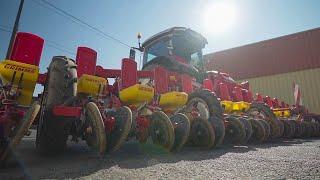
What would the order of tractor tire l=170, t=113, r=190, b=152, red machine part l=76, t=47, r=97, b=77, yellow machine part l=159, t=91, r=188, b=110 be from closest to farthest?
red machine part l=76, t=47, r=97, b=77 < tractor tire l=170, t=113, r=190, b=152 < yellow machine part l=159, t=91, r=188, b=110

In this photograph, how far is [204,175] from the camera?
8.39 feet

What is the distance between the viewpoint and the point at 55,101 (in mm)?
3281

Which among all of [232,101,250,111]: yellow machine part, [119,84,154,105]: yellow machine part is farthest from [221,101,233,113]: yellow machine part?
[119,84,154,105]: yellow machine part

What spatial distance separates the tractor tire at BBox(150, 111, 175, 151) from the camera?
161 inches

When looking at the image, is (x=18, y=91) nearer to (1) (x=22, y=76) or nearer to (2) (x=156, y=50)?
(1) (x=22, y=76)

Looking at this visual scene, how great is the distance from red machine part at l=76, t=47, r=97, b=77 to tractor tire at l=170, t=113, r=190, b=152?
4.90 ft

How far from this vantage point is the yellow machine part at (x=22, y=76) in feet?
10.2

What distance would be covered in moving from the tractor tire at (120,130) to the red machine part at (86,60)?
811 mm

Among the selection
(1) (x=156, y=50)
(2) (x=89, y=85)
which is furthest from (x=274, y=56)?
(2) (x=89, y=85)

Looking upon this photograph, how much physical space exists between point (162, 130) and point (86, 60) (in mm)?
1489

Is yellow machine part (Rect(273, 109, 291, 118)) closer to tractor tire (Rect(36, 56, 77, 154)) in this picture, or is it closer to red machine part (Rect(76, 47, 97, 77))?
red machine part (Rect(76, 47, 97, 77))

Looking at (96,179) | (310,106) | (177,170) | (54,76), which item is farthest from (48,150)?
(310,106)

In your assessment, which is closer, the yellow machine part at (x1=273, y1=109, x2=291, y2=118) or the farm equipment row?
the farm equipment row

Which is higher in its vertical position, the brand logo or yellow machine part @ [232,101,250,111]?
yellow machine part @ [232,101,250,111]
